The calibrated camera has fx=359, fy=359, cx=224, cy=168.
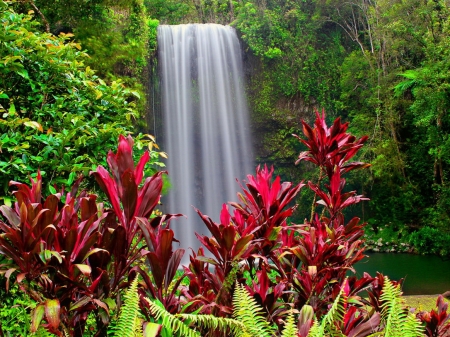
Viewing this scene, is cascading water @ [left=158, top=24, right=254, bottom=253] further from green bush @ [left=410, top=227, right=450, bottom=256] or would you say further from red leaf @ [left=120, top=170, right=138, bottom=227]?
red leaf @ [left=120, top=170, right=138, bottom=227]

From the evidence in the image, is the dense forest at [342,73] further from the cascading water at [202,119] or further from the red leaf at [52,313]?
the red leaf at [52,313]

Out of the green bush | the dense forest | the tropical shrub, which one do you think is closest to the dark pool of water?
the green bush

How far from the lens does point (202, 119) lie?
13766 millimetres

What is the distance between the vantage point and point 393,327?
883mm

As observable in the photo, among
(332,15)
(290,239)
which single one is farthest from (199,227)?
(290,239)

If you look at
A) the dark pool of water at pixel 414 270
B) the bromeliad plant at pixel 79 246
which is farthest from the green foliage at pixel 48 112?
the dark pool of water at pixel 414 270

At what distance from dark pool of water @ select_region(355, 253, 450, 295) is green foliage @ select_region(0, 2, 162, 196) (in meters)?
6.93

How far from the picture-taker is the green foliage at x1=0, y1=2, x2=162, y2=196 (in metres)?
2.34

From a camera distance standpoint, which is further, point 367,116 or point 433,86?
point 367,116

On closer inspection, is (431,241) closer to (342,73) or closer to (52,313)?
(342,73)

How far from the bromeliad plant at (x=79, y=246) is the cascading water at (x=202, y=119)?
11.7 m

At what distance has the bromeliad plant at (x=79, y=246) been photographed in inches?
39.3

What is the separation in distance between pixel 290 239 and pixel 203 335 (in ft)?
1.77

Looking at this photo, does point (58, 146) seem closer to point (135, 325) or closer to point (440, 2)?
point (135, 325)
